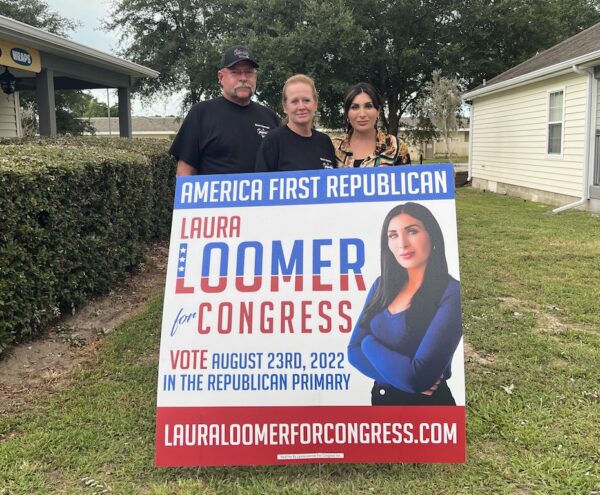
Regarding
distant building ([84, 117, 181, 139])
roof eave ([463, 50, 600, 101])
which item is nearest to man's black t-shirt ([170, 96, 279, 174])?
roof eave ([463, 50, 600, 101])

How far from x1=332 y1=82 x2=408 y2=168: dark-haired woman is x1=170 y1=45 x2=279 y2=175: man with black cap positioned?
56 centimetres

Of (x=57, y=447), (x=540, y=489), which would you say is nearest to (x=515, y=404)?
(x=540, y=489)

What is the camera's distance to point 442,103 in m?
22.6

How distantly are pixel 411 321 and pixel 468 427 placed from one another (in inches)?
33.8

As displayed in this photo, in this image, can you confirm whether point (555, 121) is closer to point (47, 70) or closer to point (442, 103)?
point (47, 70)

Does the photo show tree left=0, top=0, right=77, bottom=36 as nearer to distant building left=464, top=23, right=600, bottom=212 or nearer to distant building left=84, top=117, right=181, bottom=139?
distant building left=464, top=23, right=600, bottom=212

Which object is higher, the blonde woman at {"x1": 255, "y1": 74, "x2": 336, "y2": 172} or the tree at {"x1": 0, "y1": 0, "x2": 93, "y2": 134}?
the tree at {"x1": 0, "y1": 0, "x2": 93, "y2": 134}

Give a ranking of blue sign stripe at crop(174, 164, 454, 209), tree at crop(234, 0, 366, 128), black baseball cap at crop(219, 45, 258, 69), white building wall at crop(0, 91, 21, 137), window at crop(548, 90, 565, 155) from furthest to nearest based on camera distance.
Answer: tree at crop(234, 0, 366, 128) < white building wall at crop(0, 91, 21, 137) < window at crop(548, 90, 565, 155) < black baseball cap at crop(219, 45, 258, 69) < blue sign stripe at crop(174, 164, 454, 209)

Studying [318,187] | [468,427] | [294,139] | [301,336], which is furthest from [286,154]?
[468,427]

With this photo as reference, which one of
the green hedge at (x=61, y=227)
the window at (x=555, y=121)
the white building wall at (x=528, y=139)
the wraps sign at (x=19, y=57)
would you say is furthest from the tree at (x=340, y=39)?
the green hedge at (x=61, y=227)

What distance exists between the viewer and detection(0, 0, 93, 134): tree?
22.2 m

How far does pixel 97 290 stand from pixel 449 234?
3492 millimetres

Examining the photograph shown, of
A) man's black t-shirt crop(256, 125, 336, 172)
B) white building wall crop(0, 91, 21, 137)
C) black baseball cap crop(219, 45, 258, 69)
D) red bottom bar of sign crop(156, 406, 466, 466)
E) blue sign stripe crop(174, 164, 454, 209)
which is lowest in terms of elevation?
red bottom bar of sign crop(156, 406, 466, 466)

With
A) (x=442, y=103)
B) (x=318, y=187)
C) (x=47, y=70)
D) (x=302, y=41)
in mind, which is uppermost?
(x=302, y=41)
